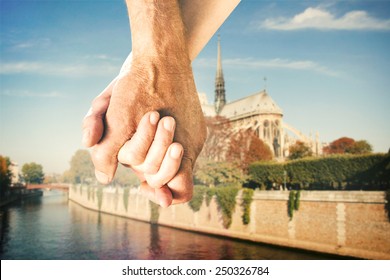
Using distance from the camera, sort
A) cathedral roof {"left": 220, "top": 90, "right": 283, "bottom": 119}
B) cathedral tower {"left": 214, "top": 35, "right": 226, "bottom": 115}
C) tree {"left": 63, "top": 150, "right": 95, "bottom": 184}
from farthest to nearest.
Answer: cathedral tower {"left": 214, "top": 35, "right": 226, "bottom": 115}
cathedral roof {"left": 220, "top": 90, "right": 283, "bottom": 119}
tree {"left": 63, "top": 150, "right": 95, "bottom": 184}

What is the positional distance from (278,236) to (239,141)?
746cm

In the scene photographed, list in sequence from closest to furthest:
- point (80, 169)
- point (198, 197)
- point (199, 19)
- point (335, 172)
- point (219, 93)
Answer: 1. point (199, 19)
2. point (335, 172)
3. point (198, 197)
4. point (80, 169)
5. point (219, 93)

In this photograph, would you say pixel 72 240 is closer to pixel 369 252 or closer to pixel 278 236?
pixel 278 236

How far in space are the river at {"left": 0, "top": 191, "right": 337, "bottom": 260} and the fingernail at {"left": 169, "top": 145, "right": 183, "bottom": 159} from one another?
28.3 feet

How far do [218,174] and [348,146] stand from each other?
656cm

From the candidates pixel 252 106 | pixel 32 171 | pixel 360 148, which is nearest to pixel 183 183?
pixel 360 148

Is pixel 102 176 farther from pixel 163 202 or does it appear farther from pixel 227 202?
pixel 227 202

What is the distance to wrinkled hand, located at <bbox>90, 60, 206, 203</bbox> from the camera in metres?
0.59

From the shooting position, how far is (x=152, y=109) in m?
0.61

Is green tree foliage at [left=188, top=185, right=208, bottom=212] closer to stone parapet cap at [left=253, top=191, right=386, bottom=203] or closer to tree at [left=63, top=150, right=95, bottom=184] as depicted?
stone parapet cap at [left=253, top=191, right=386, bottom=203]

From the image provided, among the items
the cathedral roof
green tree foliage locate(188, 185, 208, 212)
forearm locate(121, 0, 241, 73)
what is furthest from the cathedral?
forearm locate(121, 0, 241, 73)


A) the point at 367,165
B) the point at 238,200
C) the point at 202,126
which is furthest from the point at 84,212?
the point at 202,126

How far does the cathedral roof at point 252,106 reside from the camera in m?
23.4

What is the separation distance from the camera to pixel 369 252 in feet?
24.9
